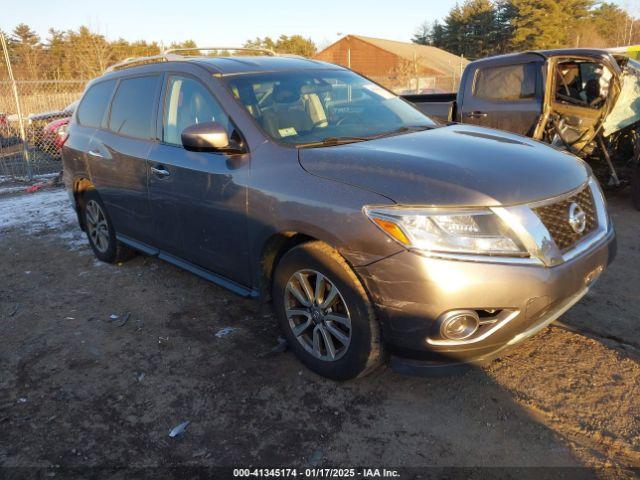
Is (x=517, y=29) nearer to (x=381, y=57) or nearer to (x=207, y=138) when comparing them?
(x=381, y=57)

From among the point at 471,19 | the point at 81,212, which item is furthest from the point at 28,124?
the point at 471,19

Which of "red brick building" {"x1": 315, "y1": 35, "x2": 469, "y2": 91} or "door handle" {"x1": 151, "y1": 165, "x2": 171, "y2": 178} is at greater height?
"red brick building" {"x1": 315, "y1": 35, "x2": 469, "y2": 91}

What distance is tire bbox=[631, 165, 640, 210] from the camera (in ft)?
20.1

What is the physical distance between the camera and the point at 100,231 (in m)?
5.07

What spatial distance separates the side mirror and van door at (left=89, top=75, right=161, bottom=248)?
986 mm

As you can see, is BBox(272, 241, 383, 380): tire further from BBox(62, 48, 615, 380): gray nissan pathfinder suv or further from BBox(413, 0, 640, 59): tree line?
BBox(413, 0, 640, 59): tree line

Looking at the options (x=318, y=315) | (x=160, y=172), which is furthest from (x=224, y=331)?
(x=160, y=172)

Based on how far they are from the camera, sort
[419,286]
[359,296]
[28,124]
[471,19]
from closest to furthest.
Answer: [419,286] < [359,296] < [28,124] < [471,19]

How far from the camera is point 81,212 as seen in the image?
5281 millimetres

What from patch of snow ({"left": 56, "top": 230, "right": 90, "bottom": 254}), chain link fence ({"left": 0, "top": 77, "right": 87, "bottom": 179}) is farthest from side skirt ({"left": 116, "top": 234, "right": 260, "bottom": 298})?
chain link fence ({"left": 0, "top": 77, "right": 87, "bottom": 179})

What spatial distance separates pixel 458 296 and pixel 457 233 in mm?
289

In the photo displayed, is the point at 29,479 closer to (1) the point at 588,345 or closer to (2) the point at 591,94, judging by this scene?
(1) the point at 588,345

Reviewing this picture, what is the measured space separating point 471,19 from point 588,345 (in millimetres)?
60712

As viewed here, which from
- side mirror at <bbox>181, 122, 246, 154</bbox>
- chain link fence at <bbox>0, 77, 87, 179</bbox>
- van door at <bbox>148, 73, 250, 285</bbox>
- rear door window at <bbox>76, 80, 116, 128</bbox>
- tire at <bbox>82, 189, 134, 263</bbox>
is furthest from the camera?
chain link fence at <bbox>0, 77, 87, 179</bbox>
